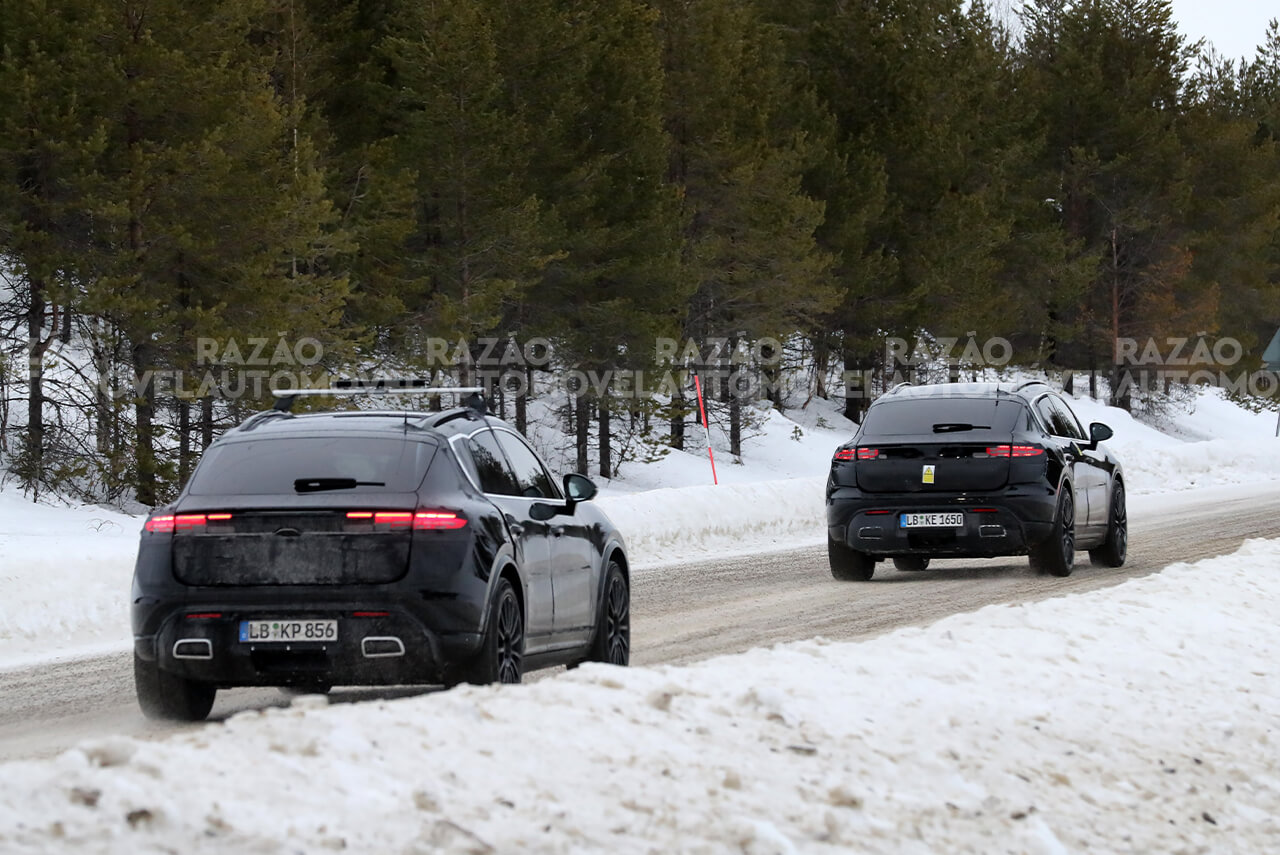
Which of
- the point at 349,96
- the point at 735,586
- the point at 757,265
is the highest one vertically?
the point at 349,96

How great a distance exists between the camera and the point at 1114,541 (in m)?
17.6

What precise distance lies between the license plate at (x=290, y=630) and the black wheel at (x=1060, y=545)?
30.3ft

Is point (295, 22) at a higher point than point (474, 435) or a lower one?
higher

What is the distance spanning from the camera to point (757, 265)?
129 feet

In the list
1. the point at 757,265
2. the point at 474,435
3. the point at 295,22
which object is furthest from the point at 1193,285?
the point at 474,435

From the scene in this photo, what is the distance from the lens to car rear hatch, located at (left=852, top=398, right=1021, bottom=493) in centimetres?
1588

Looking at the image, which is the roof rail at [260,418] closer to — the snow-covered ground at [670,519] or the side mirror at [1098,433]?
the snow-covered ground at [670,519]

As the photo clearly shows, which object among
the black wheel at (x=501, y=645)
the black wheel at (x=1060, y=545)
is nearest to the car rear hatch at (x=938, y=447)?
the black wheel at (x=1060, y=545)

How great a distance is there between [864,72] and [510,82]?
14.9m

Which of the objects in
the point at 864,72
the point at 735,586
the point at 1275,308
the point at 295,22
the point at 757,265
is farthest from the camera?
the point at 1275,308

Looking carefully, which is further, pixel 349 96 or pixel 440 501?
pixel 349 96

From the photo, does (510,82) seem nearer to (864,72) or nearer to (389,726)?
(864,72)

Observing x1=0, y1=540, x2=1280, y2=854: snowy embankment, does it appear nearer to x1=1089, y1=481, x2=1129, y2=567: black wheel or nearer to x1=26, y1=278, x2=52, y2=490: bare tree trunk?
x1=1089, y1=481, x2=1129, y2=567: black wheel

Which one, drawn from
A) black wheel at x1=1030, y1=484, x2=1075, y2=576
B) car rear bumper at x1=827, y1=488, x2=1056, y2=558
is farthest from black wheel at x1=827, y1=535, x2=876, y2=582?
black wheel at x1=1030, y1=484, x2=1075, y2=576
